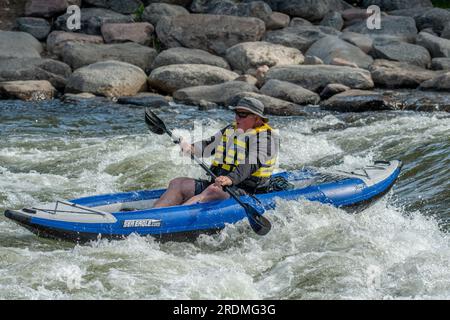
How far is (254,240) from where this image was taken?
6.62 m

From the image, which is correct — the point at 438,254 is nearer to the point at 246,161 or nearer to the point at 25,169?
the point at 246,161

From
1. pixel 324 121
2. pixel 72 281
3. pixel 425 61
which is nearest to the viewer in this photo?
pixel 72 281

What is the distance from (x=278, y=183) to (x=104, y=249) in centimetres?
161

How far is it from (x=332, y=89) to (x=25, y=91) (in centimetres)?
473

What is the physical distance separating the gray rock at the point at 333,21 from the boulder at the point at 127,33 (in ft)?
11.9

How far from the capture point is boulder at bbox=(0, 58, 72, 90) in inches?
563

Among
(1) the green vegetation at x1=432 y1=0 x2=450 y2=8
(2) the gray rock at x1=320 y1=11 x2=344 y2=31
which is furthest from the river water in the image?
(1) the green vegetation at x1=432 y1=0 x2=450 y2=8

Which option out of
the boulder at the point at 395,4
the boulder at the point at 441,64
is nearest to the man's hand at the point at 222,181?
the boulder at the point at 441,64

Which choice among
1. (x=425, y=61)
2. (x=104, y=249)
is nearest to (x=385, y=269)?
(x=104, y=249)

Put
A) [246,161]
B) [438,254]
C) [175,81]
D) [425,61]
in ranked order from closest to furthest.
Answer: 1. [438,254]
2. [246,161]
3. [175,81]
4. [425,61]

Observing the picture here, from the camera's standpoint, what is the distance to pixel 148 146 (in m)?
10.3

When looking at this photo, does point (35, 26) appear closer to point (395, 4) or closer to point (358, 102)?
point (358, 102)

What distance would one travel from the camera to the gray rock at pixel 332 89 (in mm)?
13414

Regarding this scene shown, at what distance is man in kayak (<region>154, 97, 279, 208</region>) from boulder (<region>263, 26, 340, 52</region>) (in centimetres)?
947
